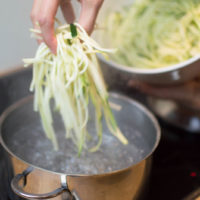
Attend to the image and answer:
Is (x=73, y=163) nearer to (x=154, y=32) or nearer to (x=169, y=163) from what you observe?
(x=169, y=163)

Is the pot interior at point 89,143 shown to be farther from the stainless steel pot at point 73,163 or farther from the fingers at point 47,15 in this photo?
the fingers at point 47,15

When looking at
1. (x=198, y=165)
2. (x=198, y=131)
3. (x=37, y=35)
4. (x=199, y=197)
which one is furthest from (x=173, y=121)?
(x=37, y=35)

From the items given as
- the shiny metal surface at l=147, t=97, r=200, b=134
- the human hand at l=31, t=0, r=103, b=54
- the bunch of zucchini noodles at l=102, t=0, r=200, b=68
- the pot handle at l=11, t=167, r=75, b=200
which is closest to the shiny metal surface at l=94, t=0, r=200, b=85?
the bunch of zucchini noodles at l=102, t=0, r=200, b=68

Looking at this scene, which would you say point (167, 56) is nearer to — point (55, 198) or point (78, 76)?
point (78, 76)

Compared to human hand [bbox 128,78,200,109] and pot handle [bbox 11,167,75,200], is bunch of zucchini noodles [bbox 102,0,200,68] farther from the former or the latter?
pot handle [bbox 11,167,75,200]

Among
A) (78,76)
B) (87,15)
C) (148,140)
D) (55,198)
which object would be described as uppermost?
(87,15)

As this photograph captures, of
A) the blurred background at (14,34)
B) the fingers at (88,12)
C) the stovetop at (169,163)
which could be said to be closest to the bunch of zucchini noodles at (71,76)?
the fingers at (88,12)
